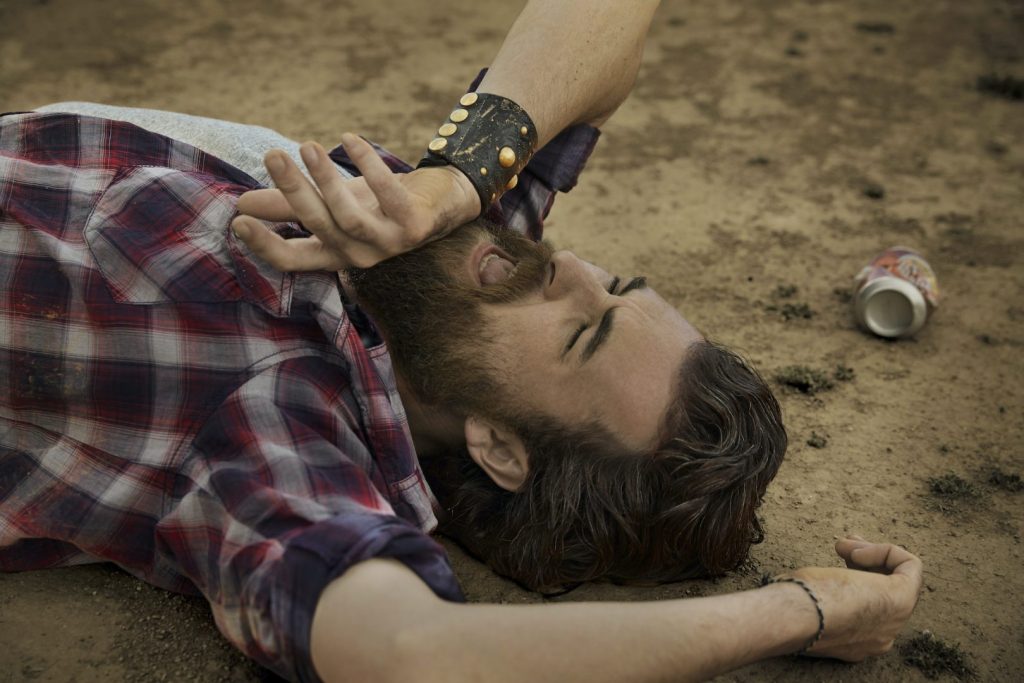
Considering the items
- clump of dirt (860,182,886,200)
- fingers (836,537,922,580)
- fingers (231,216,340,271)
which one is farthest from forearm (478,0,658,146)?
clump of dirt (860,182,886,200)

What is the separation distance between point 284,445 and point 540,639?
23.7 inches

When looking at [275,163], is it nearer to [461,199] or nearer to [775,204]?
[461,199]

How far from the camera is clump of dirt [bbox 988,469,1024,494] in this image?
274cm

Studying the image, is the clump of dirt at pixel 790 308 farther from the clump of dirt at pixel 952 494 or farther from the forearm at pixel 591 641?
the forearm at pixel 591 641

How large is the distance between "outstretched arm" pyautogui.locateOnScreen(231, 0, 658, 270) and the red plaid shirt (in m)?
0.11

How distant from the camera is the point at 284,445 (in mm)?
1892

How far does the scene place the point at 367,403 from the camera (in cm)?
209

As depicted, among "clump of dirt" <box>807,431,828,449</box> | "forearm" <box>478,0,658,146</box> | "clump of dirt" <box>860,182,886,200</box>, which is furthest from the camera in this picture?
"clump of dirt" <box>860,182,886,200</box>

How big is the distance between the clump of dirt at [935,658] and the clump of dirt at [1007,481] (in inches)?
25.6

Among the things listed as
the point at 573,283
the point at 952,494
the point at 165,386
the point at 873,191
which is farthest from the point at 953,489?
the point at 165,386

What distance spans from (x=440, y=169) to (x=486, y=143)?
0.15 m

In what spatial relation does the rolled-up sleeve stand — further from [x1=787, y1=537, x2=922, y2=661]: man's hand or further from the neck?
[x1=787, y1=537, x2=922, y2=661]: man's hand

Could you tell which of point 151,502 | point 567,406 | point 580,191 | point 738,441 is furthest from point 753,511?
point 580,191

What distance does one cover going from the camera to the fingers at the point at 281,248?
197 centimetres
